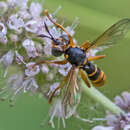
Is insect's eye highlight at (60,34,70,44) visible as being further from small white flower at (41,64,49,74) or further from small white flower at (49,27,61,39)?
small white flower at (41,64,49,74)

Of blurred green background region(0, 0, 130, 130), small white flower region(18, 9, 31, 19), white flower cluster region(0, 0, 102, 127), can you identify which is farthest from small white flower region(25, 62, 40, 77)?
blurred green background region(0, 0, 130, 130)

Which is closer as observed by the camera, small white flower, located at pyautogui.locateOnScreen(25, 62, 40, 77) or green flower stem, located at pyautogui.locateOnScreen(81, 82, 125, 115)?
small white flower, located at pyautogui.locateOnScreen(25, 62, 40, 77)

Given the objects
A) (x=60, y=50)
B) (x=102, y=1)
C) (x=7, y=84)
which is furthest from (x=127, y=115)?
(x=102, y=1)

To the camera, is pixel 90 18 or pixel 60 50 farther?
pixel 90 18

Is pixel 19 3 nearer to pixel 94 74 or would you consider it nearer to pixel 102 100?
pixel 94 74

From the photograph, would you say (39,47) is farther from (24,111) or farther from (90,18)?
(90,18)
